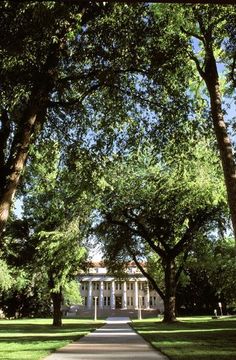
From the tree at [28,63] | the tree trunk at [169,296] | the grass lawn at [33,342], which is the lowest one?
the grass lawn at [33,342]

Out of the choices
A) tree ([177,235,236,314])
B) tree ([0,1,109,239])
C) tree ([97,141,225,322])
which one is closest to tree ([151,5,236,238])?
tree ([0,1,109,239])

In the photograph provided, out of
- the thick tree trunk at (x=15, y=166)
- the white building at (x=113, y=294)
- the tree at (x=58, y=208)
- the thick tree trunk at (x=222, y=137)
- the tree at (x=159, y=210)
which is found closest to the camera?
the thick tree trunk at (x=15, y=166)

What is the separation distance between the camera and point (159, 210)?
3119cm

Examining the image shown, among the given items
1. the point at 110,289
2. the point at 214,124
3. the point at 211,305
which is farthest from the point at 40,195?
the point at 110,289

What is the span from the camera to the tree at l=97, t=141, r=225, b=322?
2745 cm

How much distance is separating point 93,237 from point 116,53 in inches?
958

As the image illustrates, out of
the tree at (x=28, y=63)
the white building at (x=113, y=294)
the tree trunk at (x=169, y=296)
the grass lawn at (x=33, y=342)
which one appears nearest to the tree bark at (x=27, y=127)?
the tree at (x=28, y=63)

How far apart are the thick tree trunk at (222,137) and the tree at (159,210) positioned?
1214 centimetres

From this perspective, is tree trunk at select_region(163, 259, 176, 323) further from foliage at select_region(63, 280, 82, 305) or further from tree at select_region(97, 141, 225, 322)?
foliage at select_region(63, 280, 82, 305)

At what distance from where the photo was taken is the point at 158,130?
13.5 metres

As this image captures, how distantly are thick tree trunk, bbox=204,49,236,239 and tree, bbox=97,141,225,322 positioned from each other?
12.1 metres

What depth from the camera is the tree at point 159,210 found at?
27453 millimetres

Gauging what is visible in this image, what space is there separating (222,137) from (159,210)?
18.7 metres

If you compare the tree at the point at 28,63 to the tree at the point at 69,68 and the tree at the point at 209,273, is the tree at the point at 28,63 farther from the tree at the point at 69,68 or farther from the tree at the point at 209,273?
the tree at the point at 209,273
